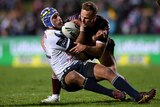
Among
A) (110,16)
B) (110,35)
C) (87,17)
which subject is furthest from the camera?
(110,16)

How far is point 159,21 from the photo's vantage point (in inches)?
975

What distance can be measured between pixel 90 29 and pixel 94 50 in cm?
76

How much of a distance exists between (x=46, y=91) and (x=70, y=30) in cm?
358

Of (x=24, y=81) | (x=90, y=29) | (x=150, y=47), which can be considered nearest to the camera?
(x=90, y=29)

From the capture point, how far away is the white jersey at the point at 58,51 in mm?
10312

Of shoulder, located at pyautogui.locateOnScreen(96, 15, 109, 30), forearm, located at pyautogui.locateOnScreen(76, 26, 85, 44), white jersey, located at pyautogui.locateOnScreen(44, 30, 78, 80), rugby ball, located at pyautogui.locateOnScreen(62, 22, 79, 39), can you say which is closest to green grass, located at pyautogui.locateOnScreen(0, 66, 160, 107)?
white jersey, located at pyautogui.locateOnScreen(44, 30, 78, 80)

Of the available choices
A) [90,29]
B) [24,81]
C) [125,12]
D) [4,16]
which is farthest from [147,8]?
[90,29]

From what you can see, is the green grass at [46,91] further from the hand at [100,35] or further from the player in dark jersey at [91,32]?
the hand at [100,35]

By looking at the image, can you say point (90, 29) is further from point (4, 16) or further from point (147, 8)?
point (4, 16)

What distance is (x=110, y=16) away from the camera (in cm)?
2538

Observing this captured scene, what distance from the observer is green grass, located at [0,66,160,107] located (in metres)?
10.5

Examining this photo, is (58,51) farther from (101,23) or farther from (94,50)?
(101,23)

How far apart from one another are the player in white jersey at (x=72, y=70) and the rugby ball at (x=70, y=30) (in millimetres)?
93

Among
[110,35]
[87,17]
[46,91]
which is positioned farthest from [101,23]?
[110,35]
